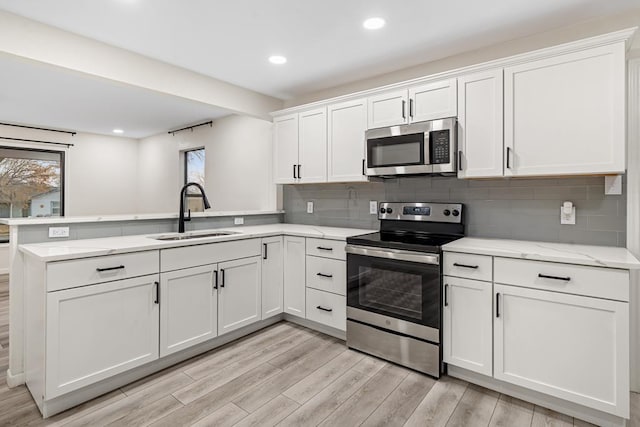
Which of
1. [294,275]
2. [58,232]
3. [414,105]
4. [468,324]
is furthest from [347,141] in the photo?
[58,232]

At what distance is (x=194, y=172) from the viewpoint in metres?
5.68

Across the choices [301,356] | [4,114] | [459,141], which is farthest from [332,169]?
[4,114]

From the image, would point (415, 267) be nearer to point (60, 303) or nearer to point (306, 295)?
point (306, 295)

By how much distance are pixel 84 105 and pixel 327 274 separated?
4010 mm

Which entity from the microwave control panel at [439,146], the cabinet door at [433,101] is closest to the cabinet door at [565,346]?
the microwave control panel at [439,146]

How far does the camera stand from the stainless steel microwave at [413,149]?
242 cm

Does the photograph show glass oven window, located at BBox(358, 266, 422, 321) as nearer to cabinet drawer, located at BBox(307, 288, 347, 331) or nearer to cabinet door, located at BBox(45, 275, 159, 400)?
cabinet drawer, located at BBox(307, 288, 347, 331)

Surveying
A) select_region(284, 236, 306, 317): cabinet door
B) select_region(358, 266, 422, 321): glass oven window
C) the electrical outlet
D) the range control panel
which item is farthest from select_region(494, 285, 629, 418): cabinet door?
the electrical outlet

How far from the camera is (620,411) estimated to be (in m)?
1.71

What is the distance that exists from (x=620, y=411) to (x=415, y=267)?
3.99ft

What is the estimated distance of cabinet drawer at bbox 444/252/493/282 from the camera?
82.0 inches

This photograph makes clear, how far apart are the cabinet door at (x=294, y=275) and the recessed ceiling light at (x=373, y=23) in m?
1.75

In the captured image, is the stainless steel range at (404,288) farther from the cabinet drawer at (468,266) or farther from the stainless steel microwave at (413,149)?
the stainless steel microwave at (413,149)

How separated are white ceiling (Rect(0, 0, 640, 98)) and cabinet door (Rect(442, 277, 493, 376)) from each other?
172 cm
